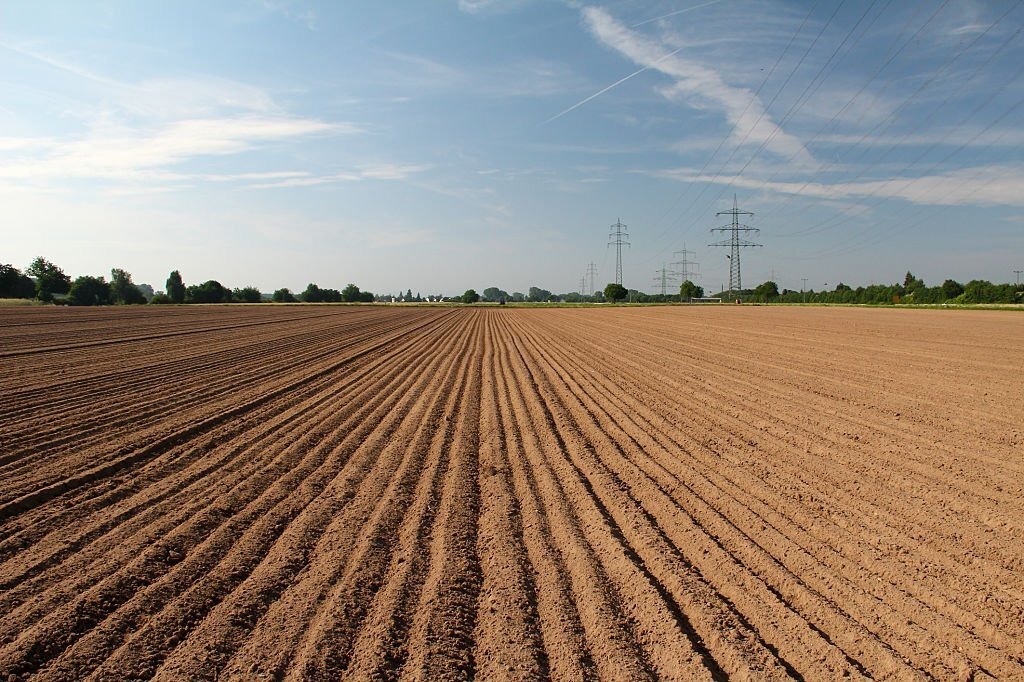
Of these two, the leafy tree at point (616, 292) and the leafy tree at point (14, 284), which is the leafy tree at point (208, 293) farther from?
the leafy tree at point (616, 292)

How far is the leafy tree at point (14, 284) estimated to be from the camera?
3196 inches

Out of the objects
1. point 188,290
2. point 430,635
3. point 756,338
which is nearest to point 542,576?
point 430,635

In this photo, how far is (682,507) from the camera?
559cm

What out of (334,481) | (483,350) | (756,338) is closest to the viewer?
(334,481)

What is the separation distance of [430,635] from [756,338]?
2270 centimetres

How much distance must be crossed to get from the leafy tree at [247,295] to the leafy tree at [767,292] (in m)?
102

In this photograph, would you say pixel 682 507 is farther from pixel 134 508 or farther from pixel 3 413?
pixel 3 413

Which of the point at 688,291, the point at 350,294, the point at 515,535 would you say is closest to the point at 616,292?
the point at 688,291

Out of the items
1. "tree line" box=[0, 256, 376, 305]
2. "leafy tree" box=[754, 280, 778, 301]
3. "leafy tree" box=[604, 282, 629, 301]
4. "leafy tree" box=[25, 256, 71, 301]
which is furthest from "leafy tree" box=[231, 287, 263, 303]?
"leafy tree" box=[754, 280, 778, 301]

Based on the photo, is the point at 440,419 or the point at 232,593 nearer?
the point at 232,593

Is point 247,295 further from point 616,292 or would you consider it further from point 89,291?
point 616,292

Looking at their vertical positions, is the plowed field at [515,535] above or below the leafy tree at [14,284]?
below

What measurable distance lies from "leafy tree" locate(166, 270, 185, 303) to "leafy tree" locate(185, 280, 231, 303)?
2.98 ft

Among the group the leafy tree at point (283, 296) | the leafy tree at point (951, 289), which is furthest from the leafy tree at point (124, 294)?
the leafy tree at point (951, 289)
